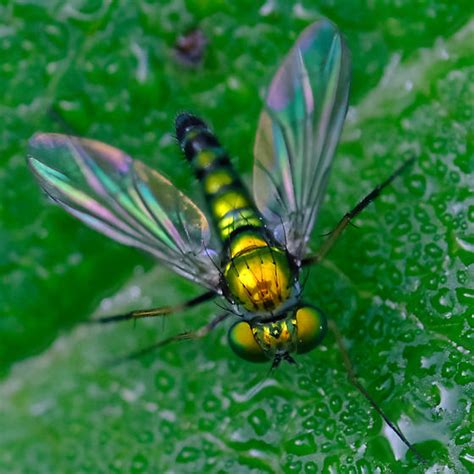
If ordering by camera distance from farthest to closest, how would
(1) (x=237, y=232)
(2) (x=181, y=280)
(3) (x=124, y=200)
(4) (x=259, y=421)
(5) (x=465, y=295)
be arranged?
(2) (x=181, y=280) → (1) (x=237, y=232) → (3) (x=124, y=200) → (4) (x=259, y=421) → (5) (x=465, y=295)

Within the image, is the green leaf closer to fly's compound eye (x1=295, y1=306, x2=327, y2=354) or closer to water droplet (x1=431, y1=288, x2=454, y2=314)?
A: water droplet (x1=431, y1=288, x2=454, y2=314)

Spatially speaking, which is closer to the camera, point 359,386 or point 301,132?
point 359,386

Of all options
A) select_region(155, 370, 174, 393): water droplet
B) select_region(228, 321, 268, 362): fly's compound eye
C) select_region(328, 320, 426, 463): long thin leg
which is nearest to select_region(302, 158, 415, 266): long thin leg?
select_region(328, 320, 426, 463): long thin leg

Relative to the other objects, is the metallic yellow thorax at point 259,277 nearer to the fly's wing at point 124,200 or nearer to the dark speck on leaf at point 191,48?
the fly's wing at point 124,200

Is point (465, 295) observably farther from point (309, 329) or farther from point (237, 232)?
point (237, 232)

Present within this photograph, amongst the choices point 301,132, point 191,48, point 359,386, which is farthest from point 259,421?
point 191,48

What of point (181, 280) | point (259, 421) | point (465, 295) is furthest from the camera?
point (181, 280)

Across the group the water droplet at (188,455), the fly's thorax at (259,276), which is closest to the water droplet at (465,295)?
the fly's thorax at (259,276)
